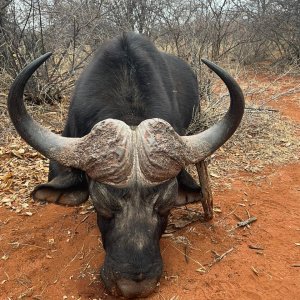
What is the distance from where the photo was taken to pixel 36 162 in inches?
245

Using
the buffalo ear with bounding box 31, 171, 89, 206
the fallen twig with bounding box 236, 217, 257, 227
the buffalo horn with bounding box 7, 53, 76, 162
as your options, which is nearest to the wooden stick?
the fallen twig with bounding box 236, 217, 257, 227

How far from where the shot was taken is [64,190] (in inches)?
153

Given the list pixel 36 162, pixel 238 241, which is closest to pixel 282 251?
pixel 238 241

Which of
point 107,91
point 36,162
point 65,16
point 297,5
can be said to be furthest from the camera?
point 297,5

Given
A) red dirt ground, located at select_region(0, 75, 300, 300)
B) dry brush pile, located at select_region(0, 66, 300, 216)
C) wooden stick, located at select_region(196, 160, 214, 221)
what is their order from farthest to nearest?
dry brush pile, located at select_region(0, 66, 300, 216)
wooden stick, located at select_region(196, 160, 214, 221)
red dirt ground, located at select_region(0, 75, 300, 300)

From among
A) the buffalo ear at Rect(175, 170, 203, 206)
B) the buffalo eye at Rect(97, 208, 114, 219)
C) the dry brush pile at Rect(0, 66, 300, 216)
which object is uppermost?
the buffalo eye at Rect(97, 208, 114, 219)

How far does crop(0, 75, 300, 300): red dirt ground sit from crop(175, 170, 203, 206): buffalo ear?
0.55m

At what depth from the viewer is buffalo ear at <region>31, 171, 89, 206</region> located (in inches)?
149

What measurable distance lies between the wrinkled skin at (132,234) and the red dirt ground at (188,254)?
0.39 meters

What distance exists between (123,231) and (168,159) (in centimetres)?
63

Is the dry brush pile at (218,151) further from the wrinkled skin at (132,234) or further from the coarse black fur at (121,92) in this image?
the wrinkled skin at (132,234)

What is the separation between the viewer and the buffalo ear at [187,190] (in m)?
3.94

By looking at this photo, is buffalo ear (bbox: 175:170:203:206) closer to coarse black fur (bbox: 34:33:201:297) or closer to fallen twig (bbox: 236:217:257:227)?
coarse black fur (bbox: 34:33:201:297)

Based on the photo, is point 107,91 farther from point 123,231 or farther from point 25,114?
point 123,231
